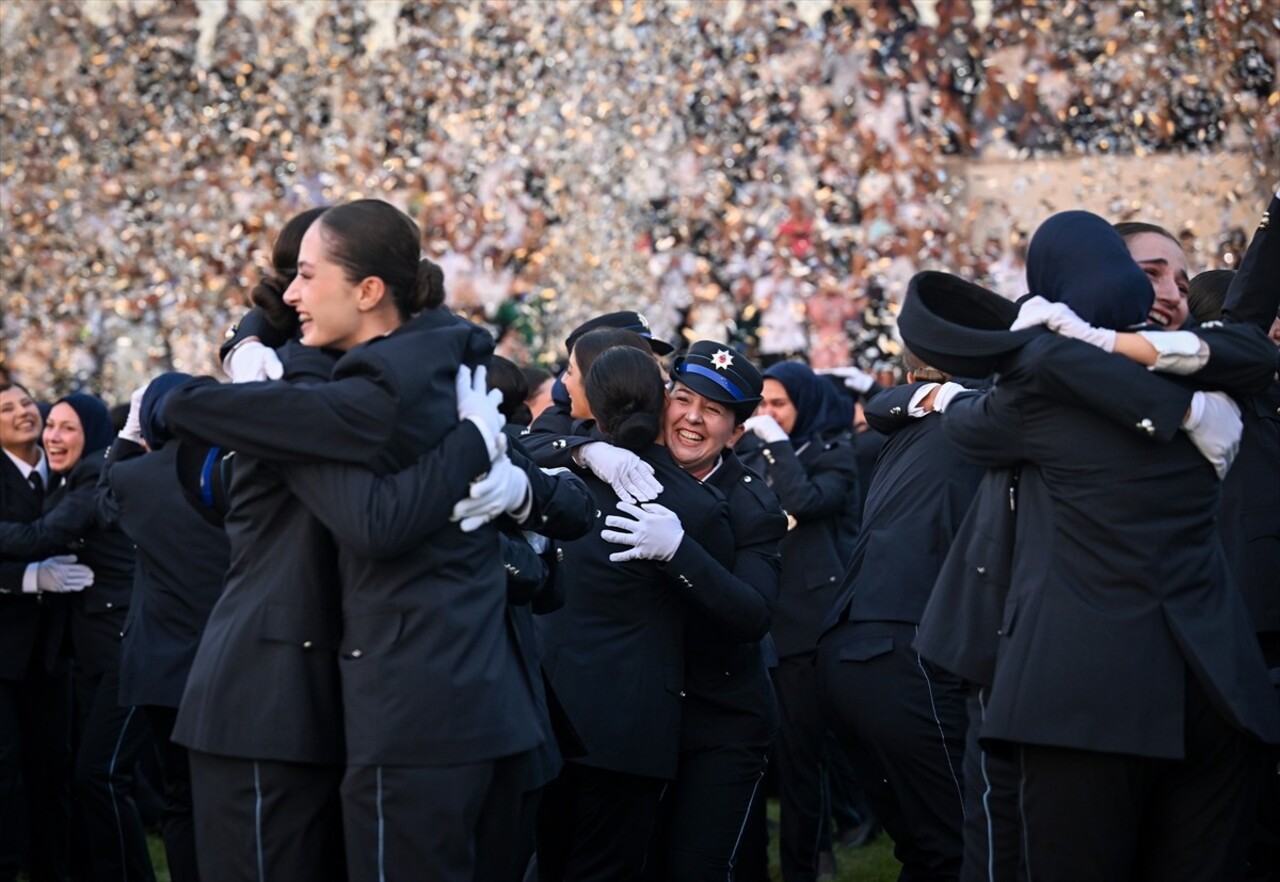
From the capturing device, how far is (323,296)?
3395mm

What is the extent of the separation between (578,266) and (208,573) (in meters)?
5.81

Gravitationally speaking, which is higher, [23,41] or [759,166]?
[23,41]

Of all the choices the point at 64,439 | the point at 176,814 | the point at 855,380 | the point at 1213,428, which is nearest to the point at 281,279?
the point at 1213,428

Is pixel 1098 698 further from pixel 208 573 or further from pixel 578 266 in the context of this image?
pixel 578 266

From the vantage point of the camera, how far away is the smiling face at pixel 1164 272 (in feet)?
13.7

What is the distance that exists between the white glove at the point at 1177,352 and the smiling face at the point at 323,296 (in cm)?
172

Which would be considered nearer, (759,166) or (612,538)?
(612,538)

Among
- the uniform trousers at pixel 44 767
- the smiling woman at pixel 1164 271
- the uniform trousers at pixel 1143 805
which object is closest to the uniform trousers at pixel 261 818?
the uniform trousers at pixel 1143 805

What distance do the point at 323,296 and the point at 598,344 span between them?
1.67 meters

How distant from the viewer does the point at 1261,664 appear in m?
3.67

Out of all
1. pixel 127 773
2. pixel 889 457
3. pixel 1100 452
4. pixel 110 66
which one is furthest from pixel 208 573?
pixel 110 66

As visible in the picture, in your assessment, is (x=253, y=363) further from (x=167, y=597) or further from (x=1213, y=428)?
(x=167, y=597)

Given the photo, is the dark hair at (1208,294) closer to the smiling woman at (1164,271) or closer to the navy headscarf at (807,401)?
the smiling woman at (1164,271)

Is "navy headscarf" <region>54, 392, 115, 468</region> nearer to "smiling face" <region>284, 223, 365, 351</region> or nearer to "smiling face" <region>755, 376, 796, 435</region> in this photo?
"smiling face" <region>755, 376, 796, 435</region>
